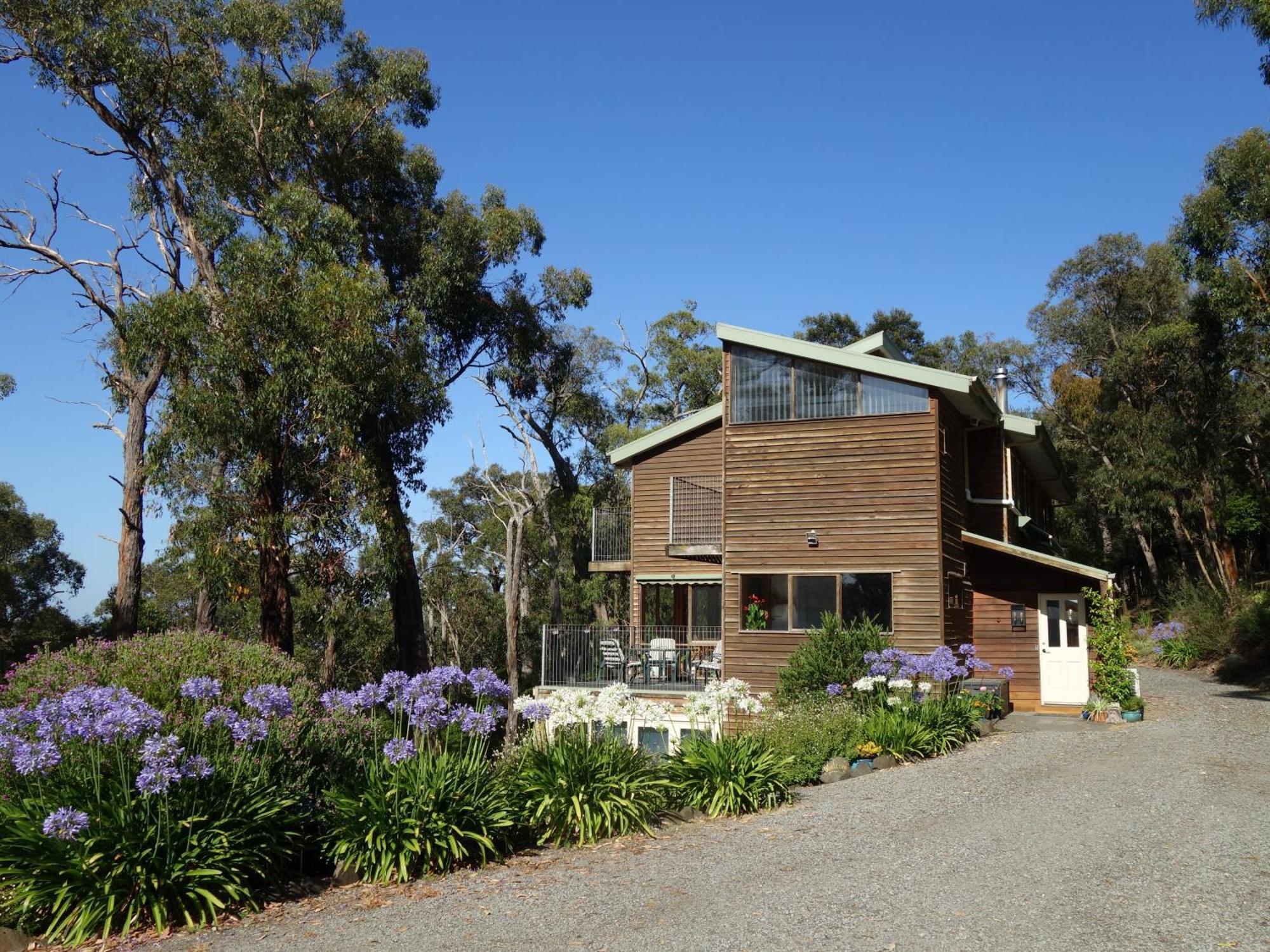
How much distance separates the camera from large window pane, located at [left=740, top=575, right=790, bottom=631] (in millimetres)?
17734

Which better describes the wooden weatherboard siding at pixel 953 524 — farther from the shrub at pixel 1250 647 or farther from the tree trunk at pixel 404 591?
the tree trunk at pixel 404 591

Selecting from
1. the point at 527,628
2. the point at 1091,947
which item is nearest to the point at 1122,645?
the point at 1091,947

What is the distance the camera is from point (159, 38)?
71.7 feet

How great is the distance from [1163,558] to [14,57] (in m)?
41.7

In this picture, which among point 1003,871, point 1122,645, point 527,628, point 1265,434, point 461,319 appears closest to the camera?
point 1003,871

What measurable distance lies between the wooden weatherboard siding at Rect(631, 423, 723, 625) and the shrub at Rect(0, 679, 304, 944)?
591 inches

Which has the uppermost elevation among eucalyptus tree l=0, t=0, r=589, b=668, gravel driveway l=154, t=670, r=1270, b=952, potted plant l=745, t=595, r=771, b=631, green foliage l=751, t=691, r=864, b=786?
eucalyptus tree l=0, t=0, r=589, b=668

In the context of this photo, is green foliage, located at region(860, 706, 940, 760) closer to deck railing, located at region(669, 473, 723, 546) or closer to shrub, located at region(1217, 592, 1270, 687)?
deck railing, located at region(669, 473, 723, 546)

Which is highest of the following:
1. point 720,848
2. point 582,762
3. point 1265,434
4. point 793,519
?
point 1265,434

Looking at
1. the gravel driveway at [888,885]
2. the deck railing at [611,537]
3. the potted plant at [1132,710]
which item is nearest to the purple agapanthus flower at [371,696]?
the gravel driveway at [888,885]

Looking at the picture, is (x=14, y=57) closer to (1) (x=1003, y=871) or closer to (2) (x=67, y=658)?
(2) (x=67, y=658)

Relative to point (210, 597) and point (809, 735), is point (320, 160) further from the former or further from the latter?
point (809, 735)

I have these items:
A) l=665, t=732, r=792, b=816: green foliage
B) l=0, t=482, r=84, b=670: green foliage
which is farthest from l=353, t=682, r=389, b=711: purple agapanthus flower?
l=0, t=482, r=84, b=670: green foliage

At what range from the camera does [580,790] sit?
28.1 ft
